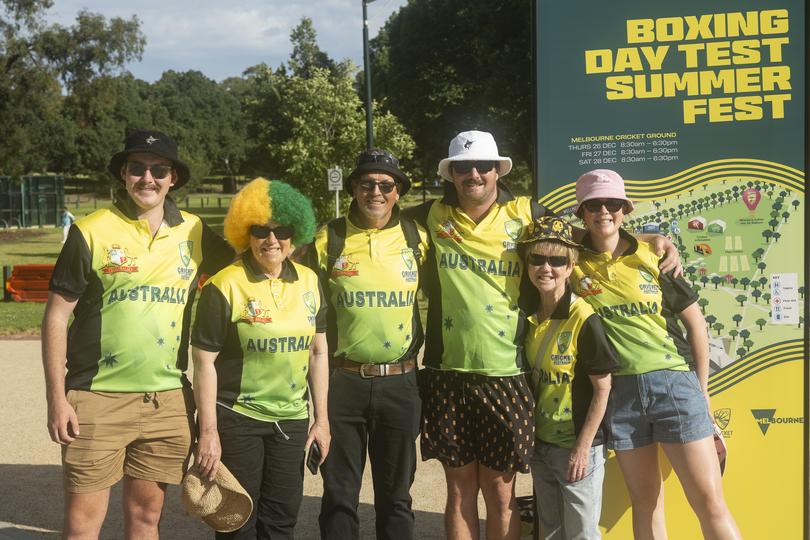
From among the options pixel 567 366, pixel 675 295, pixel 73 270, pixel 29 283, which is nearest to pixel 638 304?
pixel 675 295

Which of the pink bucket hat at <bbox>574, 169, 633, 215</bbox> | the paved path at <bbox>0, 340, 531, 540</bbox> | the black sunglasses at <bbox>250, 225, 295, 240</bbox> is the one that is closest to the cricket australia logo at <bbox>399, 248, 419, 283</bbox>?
the black sunglasses at <bbox>250, 225, 295, 240</bbox>

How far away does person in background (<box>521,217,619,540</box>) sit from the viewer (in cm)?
380

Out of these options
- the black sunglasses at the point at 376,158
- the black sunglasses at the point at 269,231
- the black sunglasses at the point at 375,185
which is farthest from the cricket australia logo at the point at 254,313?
the black sunglasses at the point at 376,158

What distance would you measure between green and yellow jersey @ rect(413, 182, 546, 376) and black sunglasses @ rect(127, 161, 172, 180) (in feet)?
4.55

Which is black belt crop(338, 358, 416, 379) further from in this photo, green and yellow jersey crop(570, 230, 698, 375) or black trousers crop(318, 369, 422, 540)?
green and yellow jersey crop(570, 230, 698, 375)

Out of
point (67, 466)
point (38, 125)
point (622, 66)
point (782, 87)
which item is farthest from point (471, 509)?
point (38, 125)

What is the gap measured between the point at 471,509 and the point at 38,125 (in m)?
42.0

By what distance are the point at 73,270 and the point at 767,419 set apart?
145 inches

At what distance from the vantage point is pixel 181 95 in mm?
102750

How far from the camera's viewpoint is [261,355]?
377 centimetres

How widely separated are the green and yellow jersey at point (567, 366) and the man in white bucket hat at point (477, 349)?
0.34 feet

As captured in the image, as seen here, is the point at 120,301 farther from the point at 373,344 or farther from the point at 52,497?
the point at 52,497

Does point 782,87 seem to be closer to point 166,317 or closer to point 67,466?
point 166,317

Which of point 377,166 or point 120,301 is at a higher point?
point 377,166
